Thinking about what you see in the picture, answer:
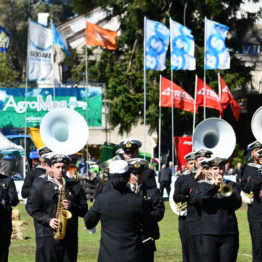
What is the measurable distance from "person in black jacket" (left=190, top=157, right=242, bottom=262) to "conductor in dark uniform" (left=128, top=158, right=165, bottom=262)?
2.08 ft

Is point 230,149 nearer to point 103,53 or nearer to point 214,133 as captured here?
point 214,133

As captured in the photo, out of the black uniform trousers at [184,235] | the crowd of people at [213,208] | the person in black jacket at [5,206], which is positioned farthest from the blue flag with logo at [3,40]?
the crowd of people at [213,208]

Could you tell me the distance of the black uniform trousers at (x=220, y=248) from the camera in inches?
460

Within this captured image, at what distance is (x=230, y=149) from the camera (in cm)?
1966

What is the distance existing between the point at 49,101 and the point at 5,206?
28.2 m

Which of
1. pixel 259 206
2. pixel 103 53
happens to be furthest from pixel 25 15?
pixel 259 206

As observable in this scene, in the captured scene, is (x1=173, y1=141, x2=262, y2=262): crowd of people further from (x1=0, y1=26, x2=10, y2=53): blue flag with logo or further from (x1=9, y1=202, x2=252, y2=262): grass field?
(x1=0, y1=26, x2=10, y2=53): blue flag with logo

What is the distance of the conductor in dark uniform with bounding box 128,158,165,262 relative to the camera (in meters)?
11.2

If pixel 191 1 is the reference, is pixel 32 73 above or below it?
below

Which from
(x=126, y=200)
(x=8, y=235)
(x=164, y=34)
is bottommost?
(x=8, y=235)

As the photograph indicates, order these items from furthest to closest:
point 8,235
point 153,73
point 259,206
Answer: point 153,73
point 259,206
point 8,235

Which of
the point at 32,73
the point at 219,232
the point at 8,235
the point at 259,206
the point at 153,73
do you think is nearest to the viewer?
the point at 219,232

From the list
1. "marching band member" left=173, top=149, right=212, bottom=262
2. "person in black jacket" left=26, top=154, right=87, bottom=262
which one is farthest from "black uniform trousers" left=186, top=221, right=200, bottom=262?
"person in black jacket" left=26, top=154, right=87, bottom=262

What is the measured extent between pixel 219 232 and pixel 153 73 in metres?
34.6
